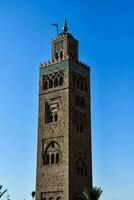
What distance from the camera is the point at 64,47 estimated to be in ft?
146

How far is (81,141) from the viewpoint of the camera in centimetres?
4175

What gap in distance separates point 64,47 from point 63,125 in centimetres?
906

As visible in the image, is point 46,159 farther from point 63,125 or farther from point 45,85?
point 45,85

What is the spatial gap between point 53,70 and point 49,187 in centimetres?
1238

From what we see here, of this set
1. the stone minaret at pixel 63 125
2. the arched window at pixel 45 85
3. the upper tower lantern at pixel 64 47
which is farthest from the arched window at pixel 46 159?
the upper tower lantern at pixel 64 47

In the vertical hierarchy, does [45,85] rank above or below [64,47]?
below

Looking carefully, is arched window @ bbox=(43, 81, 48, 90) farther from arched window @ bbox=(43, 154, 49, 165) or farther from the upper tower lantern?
arched window @ bbox=(43, 154, 49, 165)

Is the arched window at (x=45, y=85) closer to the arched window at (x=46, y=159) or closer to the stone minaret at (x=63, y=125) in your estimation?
the stone minaret at (x=63, y=125)

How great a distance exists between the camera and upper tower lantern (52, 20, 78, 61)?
4429 centimetres

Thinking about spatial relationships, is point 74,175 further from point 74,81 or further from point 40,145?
point 74,81

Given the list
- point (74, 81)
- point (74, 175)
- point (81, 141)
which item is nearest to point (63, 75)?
point (74, 81)

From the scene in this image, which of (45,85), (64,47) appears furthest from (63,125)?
(64,47)

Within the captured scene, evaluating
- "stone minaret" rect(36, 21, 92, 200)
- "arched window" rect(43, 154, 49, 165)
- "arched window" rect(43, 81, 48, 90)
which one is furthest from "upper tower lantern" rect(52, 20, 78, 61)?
"arched window" rect(43, 154, 49, 165)

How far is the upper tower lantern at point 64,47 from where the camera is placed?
4429cm
